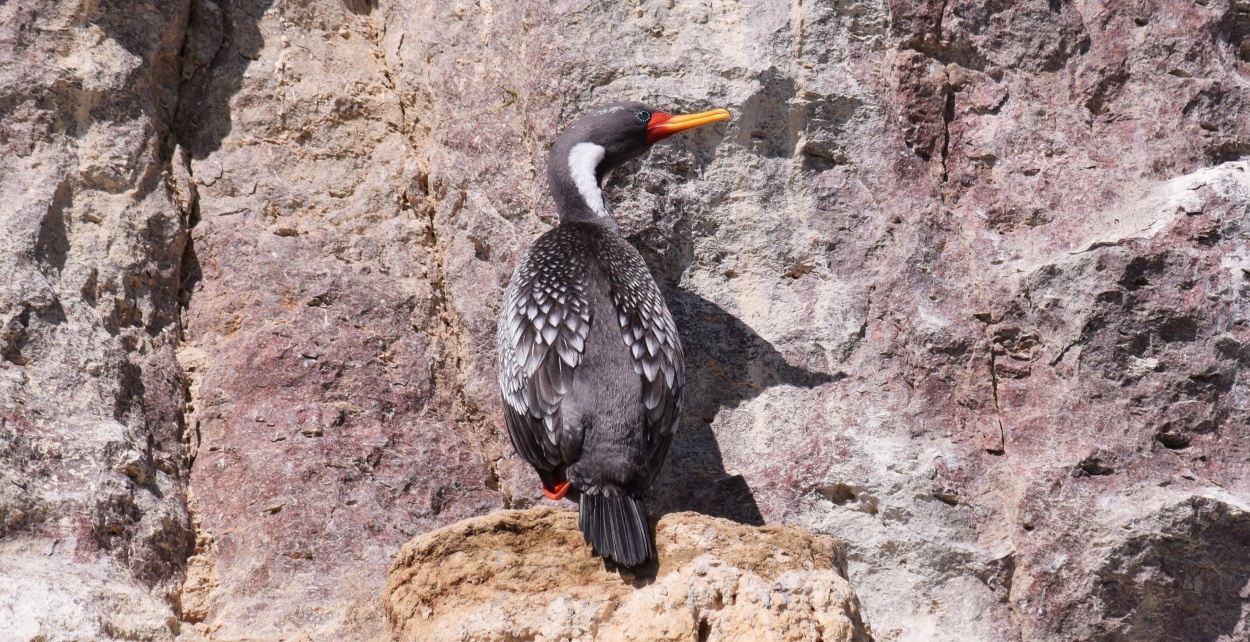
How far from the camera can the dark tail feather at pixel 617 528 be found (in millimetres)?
4270

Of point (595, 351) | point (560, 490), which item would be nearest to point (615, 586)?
point (560, 490)

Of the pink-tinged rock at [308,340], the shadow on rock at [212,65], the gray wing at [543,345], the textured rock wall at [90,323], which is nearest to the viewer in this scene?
the textured rock wall at [90,323]

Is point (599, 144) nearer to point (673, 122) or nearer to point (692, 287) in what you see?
point (673, 122)

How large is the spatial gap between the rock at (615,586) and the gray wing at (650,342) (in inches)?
23.4

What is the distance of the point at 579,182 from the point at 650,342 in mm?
990

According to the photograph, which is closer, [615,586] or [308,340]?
[615,586]

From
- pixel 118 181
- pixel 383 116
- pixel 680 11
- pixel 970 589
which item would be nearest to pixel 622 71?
pixel 680 11

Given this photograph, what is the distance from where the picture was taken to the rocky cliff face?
5105 millimetres

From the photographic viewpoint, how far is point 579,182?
5.77 meters

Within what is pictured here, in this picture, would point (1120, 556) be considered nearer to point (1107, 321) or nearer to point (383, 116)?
point (1107, 321)

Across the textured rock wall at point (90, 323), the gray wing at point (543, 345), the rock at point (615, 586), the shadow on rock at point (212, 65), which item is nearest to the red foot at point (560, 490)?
the gray wing at point (543, 345)

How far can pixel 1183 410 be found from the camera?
5.21 m

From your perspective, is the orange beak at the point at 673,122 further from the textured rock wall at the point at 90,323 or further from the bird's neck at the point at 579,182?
the textured rock wall at the point at 90,323

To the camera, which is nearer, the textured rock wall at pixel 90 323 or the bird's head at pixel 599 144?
the textured rock wall at pixel 90 323
